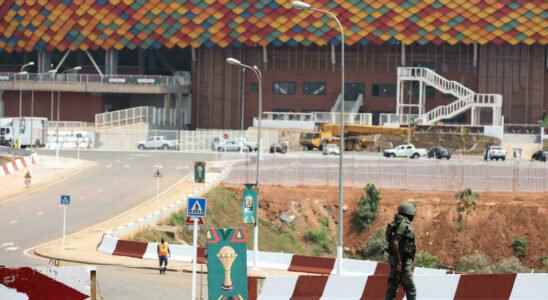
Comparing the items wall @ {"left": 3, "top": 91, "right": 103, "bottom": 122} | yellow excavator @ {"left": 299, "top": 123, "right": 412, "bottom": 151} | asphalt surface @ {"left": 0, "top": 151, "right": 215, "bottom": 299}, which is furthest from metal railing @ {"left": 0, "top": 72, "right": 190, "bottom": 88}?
asphalt surface @ {"left": 0, "top": 151, "right": 215, "bottom": 299}

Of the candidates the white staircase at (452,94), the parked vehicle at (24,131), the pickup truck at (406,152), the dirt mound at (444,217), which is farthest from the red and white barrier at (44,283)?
the white staircase at (452,94)

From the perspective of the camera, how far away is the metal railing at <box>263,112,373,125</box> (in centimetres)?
11438

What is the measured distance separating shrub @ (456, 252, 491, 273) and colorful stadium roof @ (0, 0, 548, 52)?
5346cm

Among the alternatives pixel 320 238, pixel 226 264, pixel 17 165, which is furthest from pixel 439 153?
pixel 226 264

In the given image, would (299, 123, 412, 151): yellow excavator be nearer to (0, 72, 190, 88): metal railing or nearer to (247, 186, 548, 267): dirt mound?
(0, 72, 190, 88): metal railing

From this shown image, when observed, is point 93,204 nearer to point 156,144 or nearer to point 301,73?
point 156,144

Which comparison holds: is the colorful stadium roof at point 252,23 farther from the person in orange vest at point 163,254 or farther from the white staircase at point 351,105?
the person in orange vest at point 163,254

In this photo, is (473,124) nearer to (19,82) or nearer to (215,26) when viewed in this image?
(215,26)

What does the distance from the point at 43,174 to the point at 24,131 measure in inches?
1076

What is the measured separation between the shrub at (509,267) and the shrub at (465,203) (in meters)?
6.45

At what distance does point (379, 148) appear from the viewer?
105 meters

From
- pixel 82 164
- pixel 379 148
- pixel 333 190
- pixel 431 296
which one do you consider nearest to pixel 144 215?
pixel 333 190

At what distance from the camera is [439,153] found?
98.1 meters

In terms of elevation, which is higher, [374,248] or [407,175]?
[407,175]
